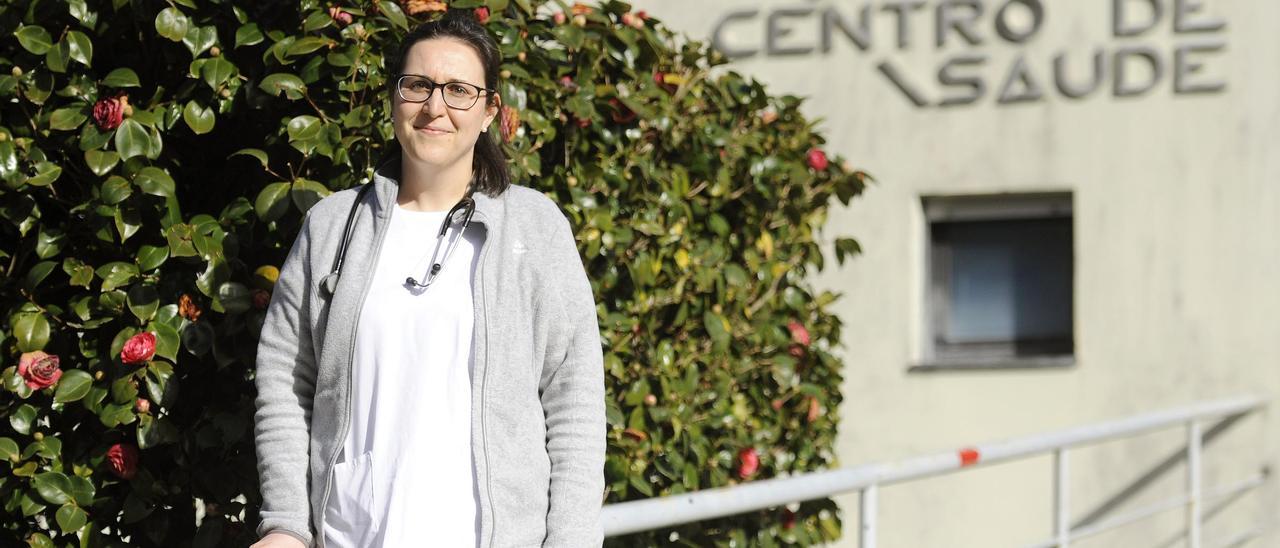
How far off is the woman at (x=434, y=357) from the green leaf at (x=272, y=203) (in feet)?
1.26

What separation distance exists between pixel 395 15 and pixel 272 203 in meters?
0.42

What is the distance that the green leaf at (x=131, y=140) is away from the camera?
2.77 m

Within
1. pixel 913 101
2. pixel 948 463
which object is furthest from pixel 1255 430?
pixel 948 463

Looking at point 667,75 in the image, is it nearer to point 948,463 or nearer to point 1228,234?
point 948,463

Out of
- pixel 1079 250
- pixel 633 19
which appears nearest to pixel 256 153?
pixel 633 19

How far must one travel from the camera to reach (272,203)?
2.79m

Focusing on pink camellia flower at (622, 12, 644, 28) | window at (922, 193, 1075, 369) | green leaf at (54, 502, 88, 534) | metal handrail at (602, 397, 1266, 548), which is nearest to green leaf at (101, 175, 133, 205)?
green leaf at (54, 502, 88, 534)

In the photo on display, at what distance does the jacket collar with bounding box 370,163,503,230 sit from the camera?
2.36m

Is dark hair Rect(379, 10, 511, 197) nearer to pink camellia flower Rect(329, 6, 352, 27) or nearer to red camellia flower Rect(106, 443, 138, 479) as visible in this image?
pink camellia flower Rect(329, 6, 352, 27)

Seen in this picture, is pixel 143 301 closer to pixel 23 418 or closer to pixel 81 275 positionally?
pixel 81 275

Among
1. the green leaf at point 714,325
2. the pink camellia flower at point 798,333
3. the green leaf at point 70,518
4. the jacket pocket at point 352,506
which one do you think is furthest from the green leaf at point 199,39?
the pink camellia flower at point 798,333

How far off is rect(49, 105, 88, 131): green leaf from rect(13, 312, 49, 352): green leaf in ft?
1.09

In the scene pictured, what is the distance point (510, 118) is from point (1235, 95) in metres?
4.09

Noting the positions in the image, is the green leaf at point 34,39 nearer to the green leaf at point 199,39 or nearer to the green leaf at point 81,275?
the green leaf at point 199,39
